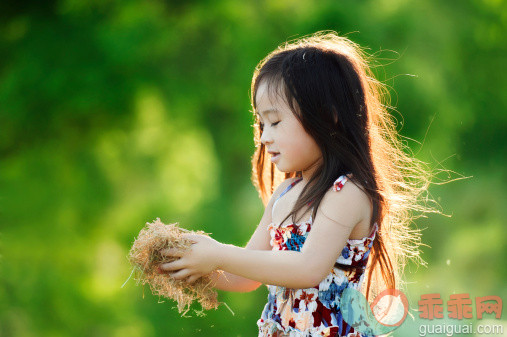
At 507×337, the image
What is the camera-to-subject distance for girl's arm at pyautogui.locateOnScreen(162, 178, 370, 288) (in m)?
1.65

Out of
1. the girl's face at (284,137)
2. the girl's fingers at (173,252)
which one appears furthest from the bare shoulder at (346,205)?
the girl's fingers at (173,252)

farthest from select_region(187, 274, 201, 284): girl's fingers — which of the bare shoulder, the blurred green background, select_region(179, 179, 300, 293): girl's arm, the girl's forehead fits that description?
the blurred green background

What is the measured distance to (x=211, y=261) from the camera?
5.47ft

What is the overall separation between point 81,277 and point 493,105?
3597mm

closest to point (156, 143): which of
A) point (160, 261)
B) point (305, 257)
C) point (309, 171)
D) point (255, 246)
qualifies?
point (255, 246)

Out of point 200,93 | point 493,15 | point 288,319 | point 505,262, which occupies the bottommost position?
point 288,319

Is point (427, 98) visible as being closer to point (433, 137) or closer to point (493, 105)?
point (433, 137)

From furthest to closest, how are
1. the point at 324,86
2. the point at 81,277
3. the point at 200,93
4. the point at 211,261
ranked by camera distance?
the point at 200,93
the point at 81,277
the point at 324,86
the point at 211,261

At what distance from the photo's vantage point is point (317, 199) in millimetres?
1752

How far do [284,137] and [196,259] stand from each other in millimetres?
389

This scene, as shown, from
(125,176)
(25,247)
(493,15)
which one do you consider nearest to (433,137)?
(493,15)

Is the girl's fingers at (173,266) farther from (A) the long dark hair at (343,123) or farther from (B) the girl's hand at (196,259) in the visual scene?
(A) the long dark hair at (343,123)

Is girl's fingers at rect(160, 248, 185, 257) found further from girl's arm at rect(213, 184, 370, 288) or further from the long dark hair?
the long dark hair

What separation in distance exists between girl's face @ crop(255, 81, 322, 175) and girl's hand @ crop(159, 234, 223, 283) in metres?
0.29
